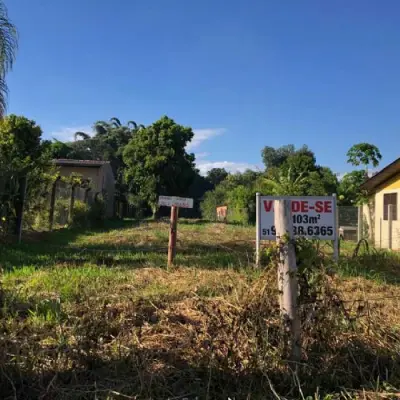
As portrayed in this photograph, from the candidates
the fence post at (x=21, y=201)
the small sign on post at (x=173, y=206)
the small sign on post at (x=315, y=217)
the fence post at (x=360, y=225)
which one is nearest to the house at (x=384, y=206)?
the fence post at (x=360, y=225)

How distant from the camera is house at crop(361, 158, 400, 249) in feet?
47.8

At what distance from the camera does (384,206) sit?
1612cm

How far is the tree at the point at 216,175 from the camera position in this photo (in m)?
71.6

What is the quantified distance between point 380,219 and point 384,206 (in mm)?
547

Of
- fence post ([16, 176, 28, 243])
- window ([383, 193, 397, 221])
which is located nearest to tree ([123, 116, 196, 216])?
window ([383, 193, 397, 221])

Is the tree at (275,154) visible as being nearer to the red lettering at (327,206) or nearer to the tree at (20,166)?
the tree at (20,166)

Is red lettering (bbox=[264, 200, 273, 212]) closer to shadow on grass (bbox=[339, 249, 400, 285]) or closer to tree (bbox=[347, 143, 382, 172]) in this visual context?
shadow on grass (bbox=[339, 249, 400, 285])

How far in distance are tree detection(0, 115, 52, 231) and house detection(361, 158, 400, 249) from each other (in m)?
11.1

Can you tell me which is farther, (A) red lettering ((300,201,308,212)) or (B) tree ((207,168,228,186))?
(B) tree ((207,168,228,186))

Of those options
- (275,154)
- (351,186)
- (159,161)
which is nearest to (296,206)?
(351,186)

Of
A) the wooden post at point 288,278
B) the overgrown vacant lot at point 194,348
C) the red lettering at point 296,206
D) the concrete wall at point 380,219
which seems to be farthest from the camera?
the concrete wall at point 380,219

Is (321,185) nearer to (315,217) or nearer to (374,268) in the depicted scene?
(374,268)

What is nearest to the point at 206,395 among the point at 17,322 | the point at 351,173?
the point at 17,322

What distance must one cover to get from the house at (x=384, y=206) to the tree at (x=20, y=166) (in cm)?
1111
